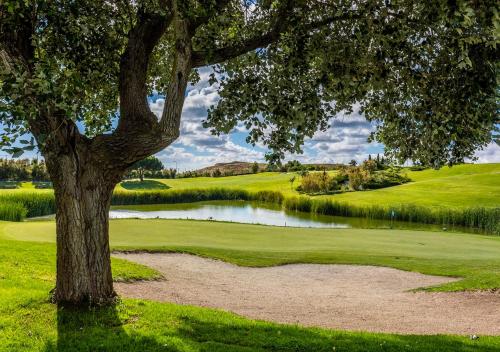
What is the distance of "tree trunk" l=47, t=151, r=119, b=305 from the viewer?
8.62m

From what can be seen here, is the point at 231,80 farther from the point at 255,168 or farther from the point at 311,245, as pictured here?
the point at 255,168

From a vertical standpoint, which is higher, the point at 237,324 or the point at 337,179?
the point at 337,179

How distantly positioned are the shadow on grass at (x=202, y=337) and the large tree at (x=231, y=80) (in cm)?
85

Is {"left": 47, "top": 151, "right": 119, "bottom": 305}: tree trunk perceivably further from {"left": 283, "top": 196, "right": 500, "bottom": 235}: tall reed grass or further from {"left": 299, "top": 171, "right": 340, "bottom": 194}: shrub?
{"left": 299, "top": 171, "right": 340, "bottom": 194}: shrub

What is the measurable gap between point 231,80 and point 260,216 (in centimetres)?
3998

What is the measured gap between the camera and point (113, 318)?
8484 mm

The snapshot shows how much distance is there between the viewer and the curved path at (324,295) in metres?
11.1

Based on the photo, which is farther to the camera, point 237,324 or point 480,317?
point 480,317

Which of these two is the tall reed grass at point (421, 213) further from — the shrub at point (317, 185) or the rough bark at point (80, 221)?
the rough bark at point (80, 221)

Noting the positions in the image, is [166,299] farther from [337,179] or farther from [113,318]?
[337,179]

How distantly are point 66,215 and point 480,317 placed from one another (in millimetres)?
10042

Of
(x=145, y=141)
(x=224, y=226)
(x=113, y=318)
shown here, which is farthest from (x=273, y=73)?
(x=224, y=226)

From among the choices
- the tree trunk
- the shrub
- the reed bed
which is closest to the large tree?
the tree trunk

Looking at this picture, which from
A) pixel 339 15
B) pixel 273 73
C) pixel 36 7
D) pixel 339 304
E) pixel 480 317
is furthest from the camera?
pixel 339 304
